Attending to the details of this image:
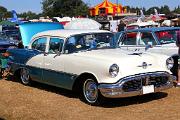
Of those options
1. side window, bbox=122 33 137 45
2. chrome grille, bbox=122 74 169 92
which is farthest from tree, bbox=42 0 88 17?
chrome grille, bbox=122 74 169 92

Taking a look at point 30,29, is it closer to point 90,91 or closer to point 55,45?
point 55,45

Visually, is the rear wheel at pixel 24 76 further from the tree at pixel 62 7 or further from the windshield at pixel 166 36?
the tree at pixel 62 7

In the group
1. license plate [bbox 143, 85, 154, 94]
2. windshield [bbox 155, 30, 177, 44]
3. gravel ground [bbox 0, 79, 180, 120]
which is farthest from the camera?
windshield [bbox 155, 30, 177, 44]

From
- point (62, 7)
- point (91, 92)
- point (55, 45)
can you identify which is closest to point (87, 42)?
point (55, 45)

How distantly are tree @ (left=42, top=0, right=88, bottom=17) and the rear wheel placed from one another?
81.8m

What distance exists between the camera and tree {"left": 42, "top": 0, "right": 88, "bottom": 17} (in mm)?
94062

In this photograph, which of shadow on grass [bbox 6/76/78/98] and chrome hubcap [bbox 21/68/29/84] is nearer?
shadow on grass [bbox 6/76/78/98]

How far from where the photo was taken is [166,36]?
36.8ft

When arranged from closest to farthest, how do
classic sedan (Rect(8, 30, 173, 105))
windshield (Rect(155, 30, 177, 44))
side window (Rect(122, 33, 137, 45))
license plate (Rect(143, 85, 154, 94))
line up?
classic sedan (Rect(8, 30, 173, 105)), license plate (Rect(143, 85, 154, 94)), windshield (Rect(155, 30, 177, 44)), side window (Rect(122, 33, 137, 45))

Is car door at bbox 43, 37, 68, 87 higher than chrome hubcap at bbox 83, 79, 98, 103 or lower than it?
higher

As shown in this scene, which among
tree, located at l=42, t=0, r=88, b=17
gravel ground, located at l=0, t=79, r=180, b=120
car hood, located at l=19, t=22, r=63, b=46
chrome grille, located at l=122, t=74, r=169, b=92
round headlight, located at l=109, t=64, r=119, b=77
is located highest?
tree, located at l=42, t=0, r=88, b=17

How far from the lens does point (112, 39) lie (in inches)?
402

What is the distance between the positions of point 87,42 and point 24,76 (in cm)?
248

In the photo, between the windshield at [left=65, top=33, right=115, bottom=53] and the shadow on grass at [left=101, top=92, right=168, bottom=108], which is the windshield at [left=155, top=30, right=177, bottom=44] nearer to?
the windshield at [left=65, top=33, right=115, bottom=53]
